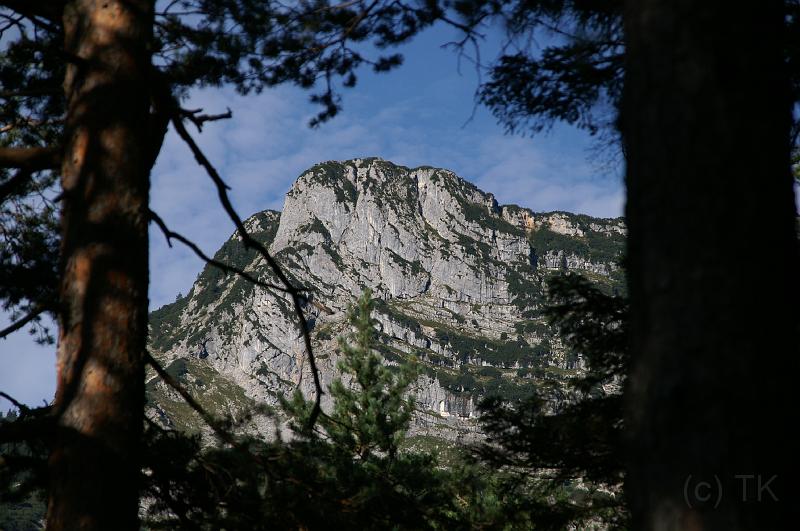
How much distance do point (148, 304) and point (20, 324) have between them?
0.43 meters

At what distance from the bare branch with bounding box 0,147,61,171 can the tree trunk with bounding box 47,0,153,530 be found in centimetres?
11

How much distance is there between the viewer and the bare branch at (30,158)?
255cm

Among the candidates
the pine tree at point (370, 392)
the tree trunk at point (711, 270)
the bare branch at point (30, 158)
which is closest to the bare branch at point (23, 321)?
the bare branch at point (30, 158)

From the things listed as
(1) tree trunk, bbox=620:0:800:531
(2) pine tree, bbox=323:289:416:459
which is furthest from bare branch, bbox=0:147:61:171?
(2) pine tree, bbox=323:289:416:459

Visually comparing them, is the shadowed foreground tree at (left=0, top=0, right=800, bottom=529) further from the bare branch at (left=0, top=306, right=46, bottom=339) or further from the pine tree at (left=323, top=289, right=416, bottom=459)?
the pine tree at (left=323, top=289, right=416, bottom=459)

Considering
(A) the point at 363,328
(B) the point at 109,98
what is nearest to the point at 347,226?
(A) the point at 363,328

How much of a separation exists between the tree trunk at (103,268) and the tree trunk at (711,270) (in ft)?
5.53

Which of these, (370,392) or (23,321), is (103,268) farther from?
(370,392)

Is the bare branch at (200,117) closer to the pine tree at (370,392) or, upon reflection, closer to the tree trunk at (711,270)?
the tree trunk at (711,270)

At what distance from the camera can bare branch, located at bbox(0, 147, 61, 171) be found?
8.37ft

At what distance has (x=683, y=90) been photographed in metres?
1.41

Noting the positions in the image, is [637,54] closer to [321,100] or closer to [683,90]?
[683,90]

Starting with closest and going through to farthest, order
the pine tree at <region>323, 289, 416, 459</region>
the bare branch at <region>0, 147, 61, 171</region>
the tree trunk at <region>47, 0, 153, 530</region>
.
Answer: the tree trunk at <region>47, 0, 153, 530</region> < the bare branch at <region>0, 147, 61, 171</region> < the pine tree at <region>323, 289, 416, 459</region>

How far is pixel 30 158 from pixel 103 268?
0.58 meters
